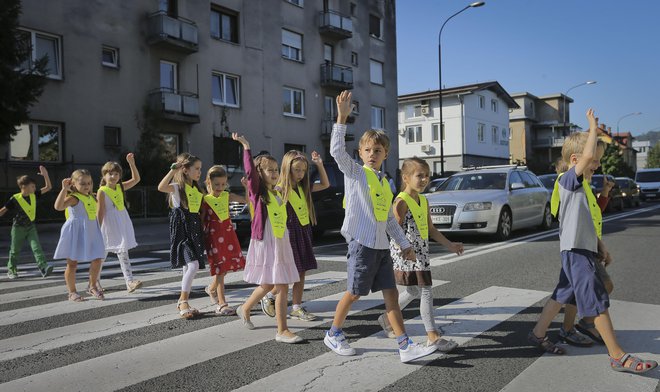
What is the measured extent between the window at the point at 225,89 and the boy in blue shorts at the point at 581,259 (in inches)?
862

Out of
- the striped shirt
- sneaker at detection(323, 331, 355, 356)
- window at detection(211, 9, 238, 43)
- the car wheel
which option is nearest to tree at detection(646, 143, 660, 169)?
window at detection(211, 9, 238, 43)

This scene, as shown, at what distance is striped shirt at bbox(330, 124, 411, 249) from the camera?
12.6ft

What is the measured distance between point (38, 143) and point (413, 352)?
18656 millimetres

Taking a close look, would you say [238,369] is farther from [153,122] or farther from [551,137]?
[551,137]

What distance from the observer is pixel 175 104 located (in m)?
21.6

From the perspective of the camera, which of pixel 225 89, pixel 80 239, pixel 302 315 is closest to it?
pixel 302 315

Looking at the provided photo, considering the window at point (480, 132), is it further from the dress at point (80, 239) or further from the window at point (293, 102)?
the dress at point (80, 239)

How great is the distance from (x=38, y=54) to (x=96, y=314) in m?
16.5

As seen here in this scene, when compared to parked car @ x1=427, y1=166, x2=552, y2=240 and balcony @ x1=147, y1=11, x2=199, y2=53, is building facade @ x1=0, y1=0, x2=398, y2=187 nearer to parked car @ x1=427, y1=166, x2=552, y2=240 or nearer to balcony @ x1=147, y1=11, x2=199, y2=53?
balcony @ x1=147, y1=11, x2=199, y2=53

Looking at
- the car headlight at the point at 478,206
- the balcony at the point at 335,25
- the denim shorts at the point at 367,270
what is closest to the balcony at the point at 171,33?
the balcony at the point at 335,25

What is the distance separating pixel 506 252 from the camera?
942 centimetres

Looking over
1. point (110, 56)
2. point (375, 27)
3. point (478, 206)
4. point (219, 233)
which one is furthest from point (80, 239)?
point (375, 27)

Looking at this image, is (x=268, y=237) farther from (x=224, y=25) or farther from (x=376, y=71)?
(x=376, y=71)

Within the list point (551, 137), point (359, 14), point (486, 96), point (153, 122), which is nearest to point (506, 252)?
point (153, 122)
